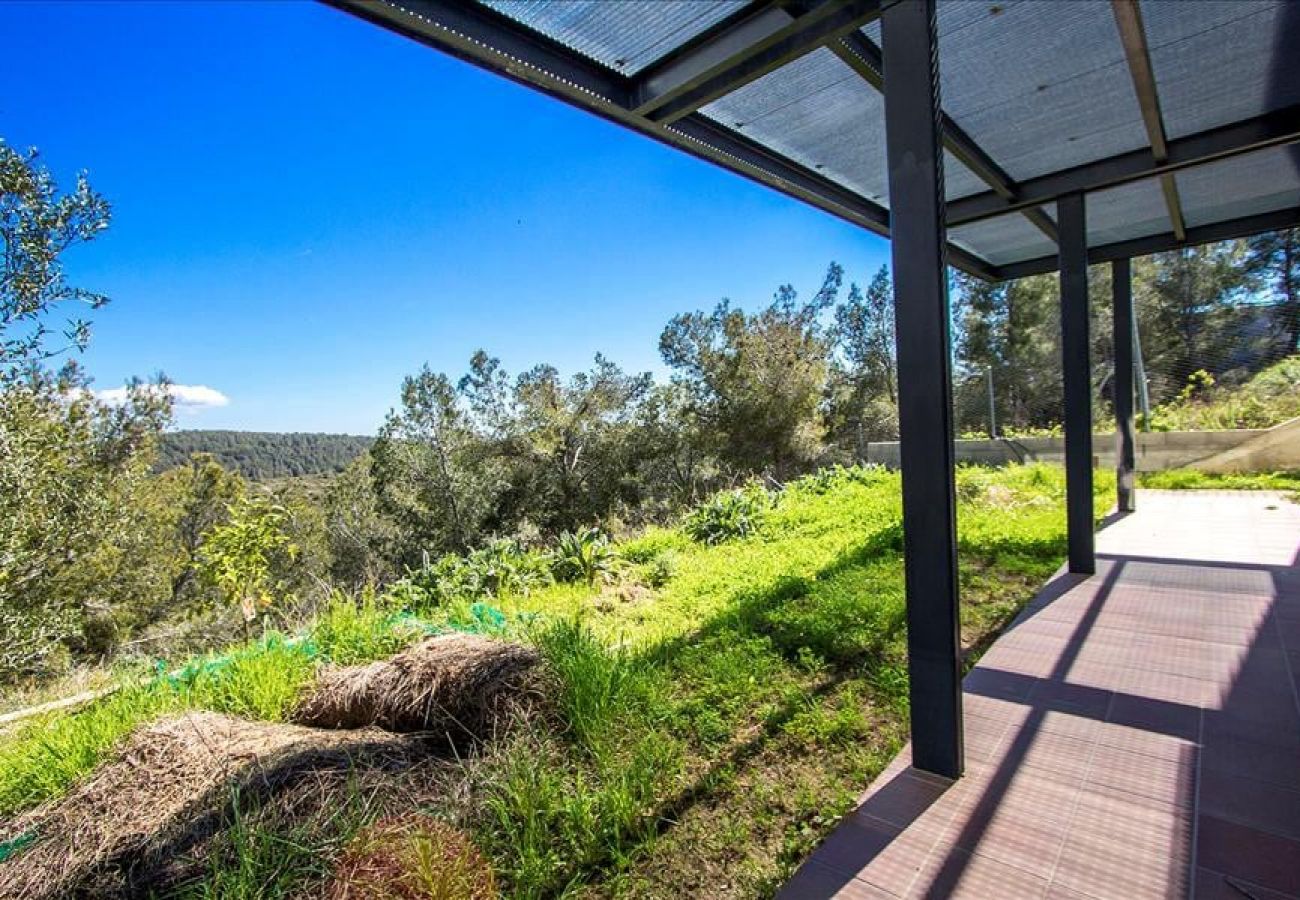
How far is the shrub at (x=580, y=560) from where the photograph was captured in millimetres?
5301

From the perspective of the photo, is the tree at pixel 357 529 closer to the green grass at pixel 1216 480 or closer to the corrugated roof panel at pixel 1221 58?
the green grass at pixel 1216 480

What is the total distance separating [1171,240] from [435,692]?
659 cm

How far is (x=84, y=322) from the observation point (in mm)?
4422

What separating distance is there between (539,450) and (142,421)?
1006 cm

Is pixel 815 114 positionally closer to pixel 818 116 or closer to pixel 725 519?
pixel 818 116

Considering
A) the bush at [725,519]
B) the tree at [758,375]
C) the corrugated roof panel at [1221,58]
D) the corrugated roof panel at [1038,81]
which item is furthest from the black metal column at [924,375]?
the tree at [758,375]

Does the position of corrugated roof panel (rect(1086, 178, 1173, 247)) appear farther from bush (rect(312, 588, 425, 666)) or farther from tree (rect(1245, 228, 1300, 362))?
tree (rect(1245, 228, 1300, 362))

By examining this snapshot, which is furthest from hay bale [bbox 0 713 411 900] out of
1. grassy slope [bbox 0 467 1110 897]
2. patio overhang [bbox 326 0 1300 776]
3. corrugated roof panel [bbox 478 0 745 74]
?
corrugated roof panel [bbox 478 0 745 74]

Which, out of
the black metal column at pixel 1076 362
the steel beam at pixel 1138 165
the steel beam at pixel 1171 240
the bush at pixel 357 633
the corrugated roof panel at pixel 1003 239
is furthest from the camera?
the steel beam at pixel 1171 240

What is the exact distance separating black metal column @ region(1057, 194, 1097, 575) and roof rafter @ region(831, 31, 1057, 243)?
344 mm

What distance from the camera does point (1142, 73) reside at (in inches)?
89.7

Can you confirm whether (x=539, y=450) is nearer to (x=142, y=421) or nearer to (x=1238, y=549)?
(x=142, y=421)

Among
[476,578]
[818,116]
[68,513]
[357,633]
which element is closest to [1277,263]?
[818,116]

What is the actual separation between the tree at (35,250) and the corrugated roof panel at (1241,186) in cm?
765
